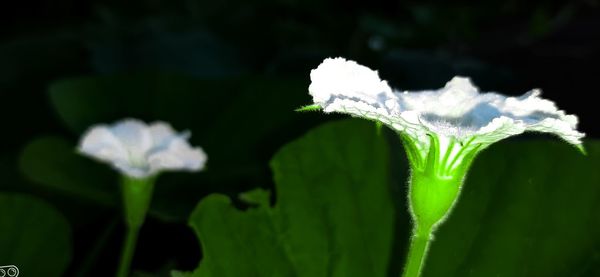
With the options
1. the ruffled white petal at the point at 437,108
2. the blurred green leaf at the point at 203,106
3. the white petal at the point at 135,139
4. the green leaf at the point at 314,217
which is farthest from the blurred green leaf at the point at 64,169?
the ruffled white petal at the point at 437,108

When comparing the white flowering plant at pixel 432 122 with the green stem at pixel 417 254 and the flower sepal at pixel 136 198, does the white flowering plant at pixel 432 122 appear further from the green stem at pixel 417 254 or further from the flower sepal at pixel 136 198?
the flower sepal at pixel 136 198

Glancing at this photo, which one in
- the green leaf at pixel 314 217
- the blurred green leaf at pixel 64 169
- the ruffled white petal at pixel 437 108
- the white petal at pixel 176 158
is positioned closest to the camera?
the ruffled white petal at pixel 437 108

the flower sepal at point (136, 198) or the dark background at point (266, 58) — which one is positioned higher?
the dark background at point (266, 58)

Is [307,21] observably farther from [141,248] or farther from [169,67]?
[141,248]

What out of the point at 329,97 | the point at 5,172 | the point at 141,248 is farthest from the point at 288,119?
the point at 329,97

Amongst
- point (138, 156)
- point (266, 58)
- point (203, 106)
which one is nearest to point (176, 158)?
point (138, 156)

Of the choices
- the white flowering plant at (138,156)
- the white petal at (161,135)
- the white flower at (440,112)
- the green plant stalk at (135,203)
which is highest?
the white flower at (440,112)

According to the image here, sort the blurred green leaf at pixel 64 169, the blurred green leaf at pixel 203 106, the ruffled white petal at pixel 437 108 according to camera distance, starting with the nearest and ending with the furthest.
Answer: the ruffled white petal at pixel 437 108 → the blurred green leaf at pixel 64 169 → the blurred green leaf at pixel 203 106

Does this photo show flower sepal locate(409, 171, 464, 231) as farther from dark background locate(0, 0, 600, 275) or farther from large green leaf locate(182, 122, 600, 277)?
dark background locate(0, 0, 600, 275)
